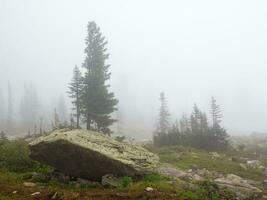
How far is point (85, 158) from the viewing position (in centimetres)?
1486

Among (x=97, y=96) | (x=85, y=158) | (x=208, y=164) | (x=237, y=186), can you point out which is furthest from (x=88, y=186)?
(x=97, y=96)

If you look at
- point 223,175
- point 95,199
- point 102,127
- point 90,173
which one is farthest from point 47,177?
point 102,127

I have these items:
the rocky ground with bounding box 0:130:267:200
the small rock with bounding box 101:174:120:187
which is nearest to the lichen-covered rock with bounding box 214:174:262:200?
the rocky ground with bounding box 0:130:267:200

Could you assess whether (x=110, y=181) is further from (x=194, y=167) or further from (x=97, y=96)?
(x=97, y=96)

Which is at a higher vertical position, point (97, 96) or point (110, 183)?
point (97, 96)

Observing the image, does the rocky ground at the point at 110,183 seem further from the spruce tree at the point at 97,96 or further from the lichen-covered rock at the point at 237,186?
the spruce tree at the point at 97,96

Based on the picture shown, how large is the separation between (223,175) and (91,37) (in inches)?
1208

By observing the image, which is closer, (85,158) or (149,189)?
(149,189)

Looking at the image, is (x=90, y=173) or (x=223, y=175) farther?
(x=223, y=175)

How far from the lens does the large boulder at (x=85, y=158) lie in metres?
14.8

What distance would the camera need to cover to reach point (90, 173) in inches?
600

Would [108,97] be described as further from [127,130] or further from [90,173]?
[127,130]

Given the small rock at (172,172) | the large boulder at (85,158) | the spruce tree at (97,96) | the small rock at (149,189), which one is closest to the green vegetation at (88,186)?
the small rock at (149,189)

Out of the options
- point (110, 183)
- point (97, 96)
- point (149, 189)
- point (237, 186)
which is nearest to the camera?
point (149, 189)
